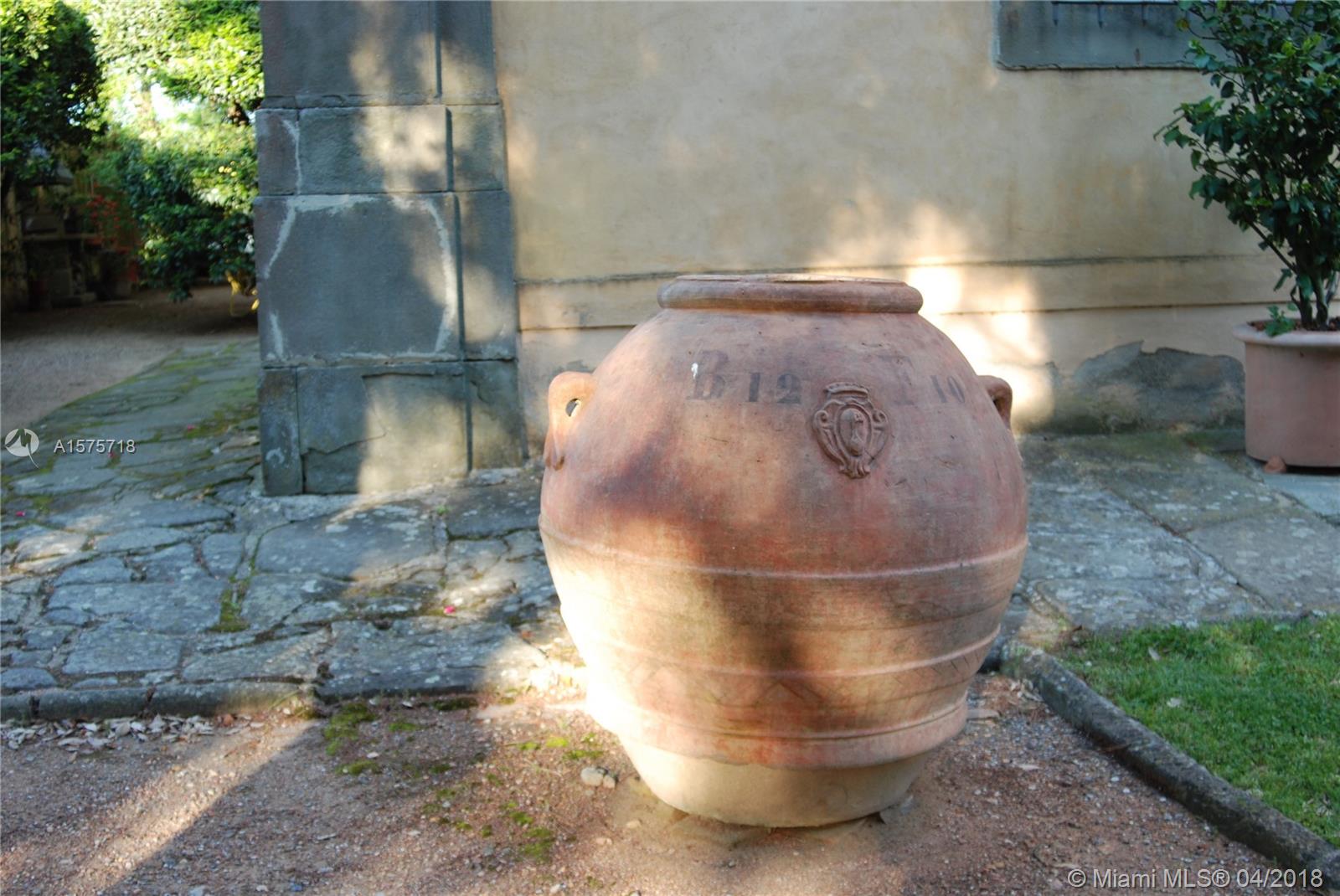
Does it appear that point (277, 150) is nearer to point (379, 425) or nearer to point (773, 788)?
point (379, 425)

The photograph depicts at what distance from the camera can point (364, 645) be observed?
155 inches

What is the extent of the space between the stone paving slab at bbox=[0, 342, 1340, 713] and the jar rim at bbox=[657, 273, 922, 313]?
1.52m

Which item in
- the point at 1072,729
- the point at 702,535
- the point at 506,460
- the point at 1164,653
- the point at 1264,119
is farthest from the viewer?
the point at 506,460

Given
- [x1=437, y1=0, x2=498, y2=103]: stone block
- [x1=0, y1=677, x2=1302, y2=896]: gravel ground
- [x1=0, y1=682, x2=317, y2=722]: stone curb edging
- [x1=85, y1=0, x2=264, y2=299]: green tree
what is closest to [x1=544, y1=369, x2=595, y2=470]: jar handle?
[x1=0, y1=677, x2=1302, y2=896]: gravel ground

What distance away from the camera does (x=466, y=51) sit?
5477mm

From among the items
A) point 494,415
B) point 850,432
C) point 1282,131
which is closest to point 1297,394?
point 1282,131

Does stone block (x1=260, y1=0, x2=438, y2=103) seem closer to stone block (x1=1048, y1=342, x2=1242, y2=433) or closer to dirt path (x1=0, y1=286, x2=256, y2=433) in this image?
stone block (x1=1048, y1=342, x2=1242, y2=433)

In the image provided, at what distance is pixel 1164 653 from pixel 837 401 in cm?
198

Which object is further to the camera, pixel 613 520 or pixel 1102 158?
pixel 1102 158

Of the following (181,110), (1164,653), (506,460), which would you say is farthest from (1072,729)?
(181,110)

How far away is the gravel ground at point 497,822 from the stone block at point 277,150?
2708mm

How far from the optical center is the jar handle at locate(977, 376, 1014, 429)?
2857mm

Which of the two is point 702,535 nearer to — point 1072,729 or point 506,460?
point 1072,729

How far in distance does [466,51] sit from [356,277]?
112cm
